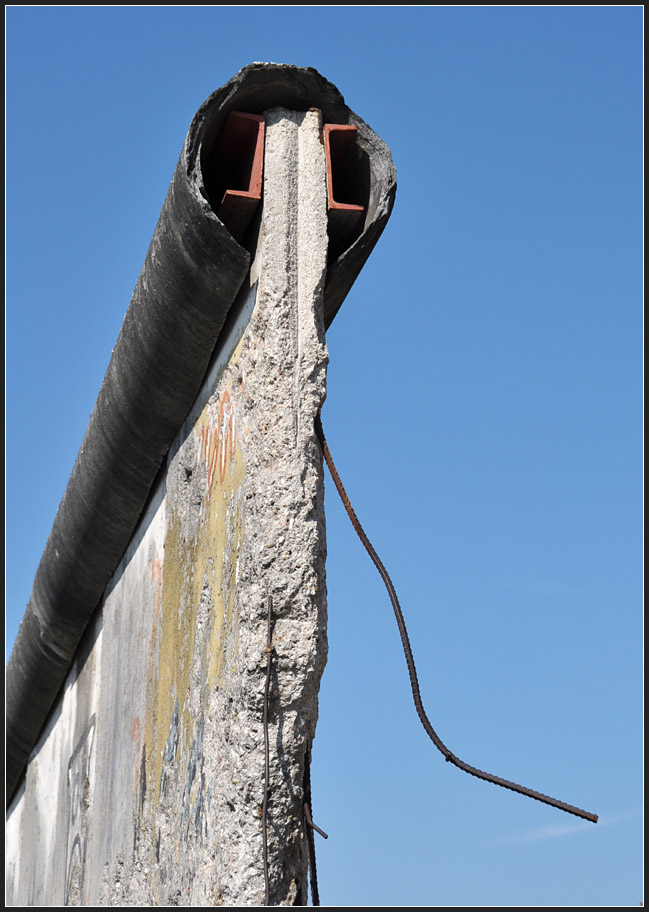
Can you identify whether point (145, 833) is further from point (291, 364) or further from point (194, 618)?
point (291, 364)

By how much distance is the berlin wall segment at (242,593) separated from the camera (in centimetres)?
251

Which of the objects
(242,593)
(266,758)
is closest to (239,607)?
(242,593)

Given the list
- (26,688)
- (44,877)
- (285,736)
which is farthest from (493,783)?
(26,688)

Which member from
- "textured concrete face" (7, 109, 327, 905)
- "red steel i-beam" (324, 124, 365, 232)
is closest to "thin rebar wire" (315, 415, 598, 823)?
"textured concrete face" (7, 109, 327, 905)

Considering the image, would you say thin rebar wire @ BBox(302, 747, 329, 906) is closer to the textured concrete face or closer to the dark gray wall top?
the textured concrete face

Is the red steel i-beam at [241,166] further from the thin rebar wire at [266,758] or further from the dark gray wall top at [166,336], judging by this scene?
the thin rebar wire at [266,758]

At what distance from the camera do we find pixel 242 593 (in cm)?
263

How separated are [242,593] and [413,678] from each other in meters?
0.44

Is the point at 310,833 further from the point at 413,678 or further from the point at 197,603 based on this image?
the point at 197,603

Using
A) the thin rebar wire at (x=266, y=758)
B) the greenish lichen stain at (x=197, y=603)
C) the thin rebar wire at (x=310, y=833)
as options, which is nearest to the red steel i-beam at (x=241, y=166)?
the greenish lichen stain at (x=197, y=603)

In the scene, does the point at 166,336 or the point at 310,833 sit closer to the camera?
the point at 310,833

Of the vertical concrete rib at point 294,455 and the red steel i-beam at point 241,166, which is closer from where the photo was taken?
the vertical concrete rib at point 294,455

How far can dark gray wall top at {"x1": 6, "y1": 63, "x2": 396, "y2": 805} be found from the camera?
9.55 feet

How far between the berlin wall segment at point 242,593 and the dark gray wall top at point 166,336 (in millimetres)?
23
